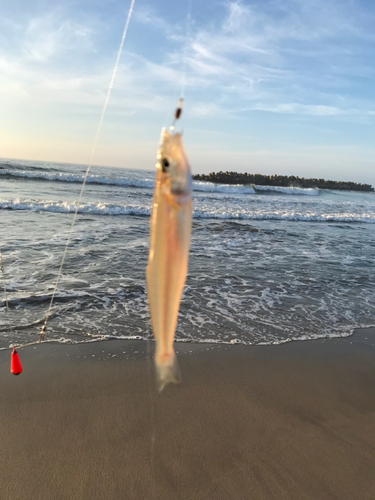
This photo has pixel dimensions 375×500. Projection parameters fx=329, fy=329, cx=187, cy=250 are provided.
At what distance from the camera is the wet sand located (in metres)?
2.94

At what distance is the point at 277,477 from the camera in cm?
304

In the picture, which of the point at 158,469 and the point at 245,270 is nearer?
the point at 158,469

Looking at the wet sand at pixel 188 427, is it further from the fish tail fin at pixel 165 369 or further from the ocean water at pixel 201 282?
the fish tail fin at pixel 165 369

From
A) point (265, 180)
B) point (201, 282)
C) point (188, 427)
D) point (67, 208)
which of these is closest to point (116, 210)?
point (67, 208)

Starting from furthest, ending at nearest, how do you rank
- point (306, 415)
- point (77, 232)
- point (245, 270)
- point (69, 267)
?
1. point (77, 232)
2. point (245, 270)
3. point (69, 267)
4. point (306, 415)

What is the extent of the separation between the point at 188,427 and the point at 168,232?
10.6ft

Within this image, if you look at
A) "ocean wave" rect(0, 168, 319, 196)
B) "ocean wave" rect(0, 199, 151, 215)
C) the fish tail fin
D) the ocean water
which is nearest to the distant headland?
"ocean wave" rect(0, 168, 319, 196)

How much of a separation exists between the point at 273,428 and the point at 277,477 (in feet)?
1.88

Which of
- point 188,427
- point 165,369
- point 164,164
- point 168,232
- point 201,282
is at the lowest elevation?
point 188,427

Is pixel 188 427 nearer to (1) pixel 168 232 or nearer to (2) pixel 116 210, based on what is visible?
(1) pixel 168 232

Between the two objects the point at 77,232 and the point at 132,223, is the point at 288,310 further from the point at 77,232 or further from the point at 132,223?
the point at 132,223

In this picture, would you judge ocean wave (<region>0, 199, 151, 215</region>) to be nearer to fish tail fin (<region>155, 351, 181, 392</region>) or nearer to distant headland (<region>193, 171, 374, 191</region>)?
fish tail fin (<region>155, 351, 181, 392</region>)

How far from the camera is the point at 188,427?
139 inches

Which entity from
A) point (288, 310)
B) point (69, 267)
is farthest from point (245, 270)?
point (69, 267)
